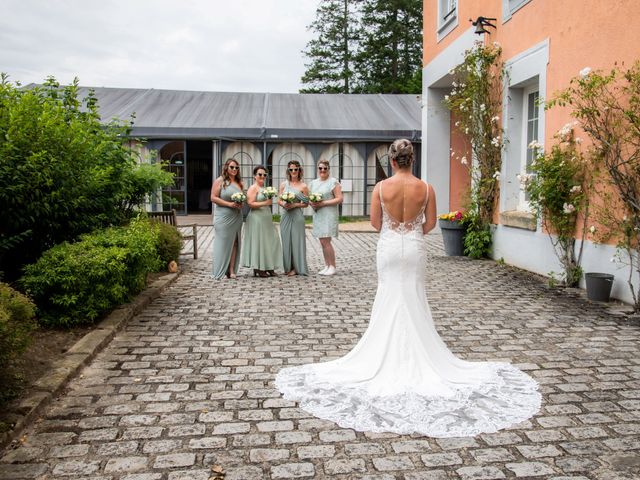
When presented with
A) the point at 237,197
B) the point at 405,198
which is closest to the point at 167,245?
the point at 237,197

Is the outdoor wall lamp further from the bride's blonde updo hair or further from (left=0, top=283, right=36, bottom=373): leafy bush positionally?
(left=0, top=283, right=36, bottom=373): leafy bush

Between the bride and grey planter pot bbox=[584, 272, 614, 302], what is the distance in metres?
3.11

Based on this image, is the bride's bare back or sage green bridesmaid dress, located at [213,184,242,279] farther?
sage green bridesmaid dress, located at [213,184,242,279]

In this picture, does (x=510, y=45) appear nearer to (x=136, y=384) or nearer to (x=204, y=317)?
(x=204, y=317)

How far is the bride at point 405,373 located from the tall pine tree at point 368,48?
31.8 metres

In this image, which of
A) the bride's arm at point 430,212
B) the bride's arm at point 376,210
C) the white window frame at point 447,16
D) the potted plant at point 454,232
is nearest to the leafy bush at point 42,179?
the bride's arm at point 376,210

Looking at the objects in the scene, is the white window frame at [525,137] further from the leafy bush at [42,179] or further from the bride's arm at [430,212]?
the leafy bush at [42,179]

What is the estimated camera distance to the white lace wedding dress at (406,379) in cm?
374

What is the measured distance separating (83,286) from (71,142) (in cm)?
191

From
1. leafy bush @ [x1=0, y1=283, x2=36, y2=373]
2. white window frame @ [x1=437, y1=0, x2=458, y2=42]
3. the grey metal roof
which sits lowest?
leafy bush @ [x1=0, y1=283, x2=36, y2=373]

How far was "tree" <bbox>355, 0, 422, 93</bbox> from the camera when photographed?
35969 millimetres

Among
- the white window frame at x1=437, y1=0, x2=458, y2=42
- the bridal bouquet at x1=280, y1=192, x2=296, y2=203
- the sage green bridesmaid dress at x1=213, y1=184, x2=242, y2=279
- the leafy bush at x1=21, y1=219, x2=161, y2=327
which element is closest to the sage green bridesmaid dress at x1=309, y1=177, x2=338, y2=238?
the bridal bouquet at x1=280, y1=192, x2=296, y2=203

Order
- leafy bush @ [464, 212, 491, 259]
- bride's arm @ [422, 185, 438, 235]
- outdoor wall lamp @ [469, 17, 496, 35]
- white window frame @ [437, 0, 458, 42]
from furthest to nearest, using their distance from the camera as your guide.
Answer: white window frame @ [437, 0, 458, 42], leafy bush @ [464, 212, 491, 259], outdoor wall lamp @ [469, 17, 496, 35], bride's arm @ [422, 185, 438, 235]

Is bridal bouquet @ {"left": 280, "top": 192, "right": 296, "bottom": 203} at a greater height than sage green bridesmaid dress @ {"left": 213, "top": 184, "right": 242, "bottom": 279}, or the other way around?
bridal bouquet @ {"left": 280, "top": 192, "right": 296, "bottom": 203}
